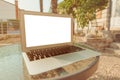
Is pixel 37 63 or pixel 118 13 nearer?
pixel 37 63

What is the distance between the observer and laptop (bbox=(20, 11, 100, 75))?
705 mm

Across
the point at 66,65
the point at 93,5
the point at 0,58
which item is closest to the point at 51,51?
the point at 66,65

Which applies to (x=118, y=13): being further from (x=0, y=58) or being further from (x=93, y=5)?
(x=0, y=58)

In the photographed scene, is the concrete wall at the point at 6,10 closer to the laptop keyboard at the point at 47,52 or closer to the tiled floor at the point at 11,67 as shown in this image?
the tiled floor at the point at 11,67

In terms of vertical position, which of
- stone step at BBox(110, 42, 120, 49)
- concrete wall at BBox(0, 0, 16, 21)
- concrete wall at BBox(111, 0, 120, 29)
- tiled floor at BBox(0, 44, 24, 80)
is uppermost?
concrete wall at BBox(0, 0, 16, 21)

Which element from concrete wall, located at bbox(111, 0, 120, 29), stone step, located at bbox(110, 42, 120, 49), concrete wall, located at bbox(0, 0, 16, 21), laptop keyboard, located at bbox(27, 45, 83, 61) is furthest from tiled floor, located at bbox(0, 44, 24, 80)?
concrete wall, located at bbox(0, 0, 16, 21)

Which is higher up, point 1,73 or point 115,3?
point 115,3

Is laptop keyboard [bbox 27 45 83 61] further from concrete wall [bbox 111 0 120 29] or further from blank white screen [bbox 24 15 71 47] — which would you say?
concrete wall [bbox 111 0 120 29]

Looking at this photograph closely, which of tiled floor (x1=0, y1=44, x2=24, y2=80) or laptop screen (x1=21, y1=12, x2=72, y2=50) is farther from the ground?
laptop screen (x1=21, y1=12, x2=72, y2=50)

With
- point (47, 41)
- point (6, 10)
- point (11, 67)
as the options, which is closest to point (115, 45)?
point (47, 41)

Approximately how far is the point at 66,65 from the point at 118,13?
16.5 feet

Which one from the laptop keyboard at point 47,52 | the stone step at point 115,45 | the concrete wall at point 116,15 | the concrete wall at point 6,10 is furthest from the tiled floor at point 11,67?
the concrete wall at point 6,10

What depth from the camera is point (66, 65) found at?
25.8 inches

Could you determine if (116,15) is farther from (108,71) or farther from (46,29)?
(46,29)
